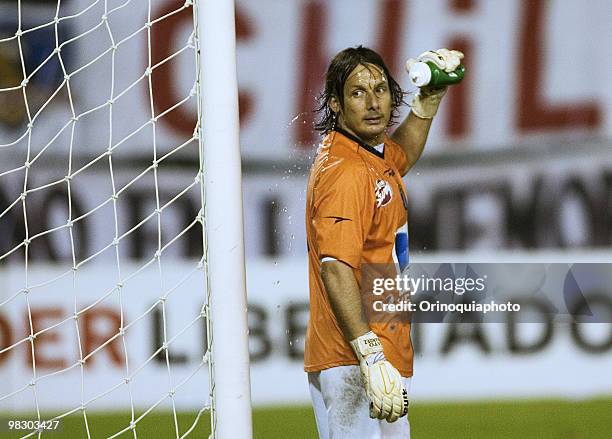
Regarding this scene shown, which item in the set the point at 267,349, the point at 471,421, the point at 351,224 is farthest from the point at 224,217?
the point at 471,421

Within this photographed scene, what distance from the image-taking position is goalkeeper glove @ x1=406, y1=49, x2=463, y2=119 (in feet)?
5.63

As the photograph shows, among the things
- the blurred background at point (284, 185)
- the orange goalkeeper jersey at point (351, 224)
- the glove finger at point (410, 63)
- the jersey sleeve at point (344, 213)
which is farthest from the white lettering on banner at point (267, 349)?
the glove finger at point (410, 63)

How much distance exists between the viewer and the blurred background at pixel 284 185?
6.19 ft

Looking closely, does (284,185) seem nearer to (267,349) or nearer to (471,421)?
(267,349)

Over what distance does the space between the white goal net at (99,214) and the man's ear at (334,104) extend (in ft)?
0.98

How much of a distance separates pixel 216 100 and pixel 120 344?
Result: 85 cm

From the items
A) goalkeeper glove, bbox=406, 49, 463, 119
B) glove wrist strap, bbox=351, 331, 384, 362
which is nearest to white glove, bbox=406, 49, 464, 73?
goalkeeper glove, bbox=406, 49, 463, 119

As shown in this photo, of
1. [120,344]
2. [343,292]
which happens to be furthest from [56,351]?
[343,292]

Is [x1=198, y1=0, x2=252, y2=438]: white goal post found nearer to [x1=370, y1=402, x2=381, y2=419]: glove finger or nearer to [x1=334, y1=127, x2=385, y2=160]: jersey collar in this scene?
[x1=370, y1=402, x2=381, y2=419]: glove finger

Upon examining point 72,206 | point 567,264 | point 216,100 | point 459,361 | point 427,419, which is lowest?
point 427,419

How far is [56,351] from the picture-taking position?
195 centimetres

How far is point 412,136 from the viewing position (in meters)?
1.83

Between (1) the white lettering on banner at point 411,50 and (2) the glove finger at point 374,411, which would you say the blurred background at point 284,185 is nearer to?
(1) the white lettering on banner at point 411,50

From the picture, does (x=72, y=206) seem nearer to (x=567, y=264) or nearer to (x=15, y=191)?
(x=15, y=191)
